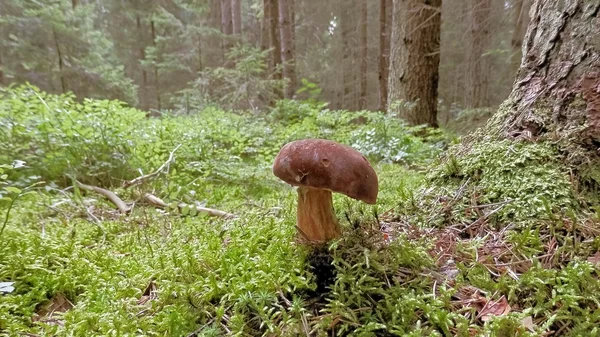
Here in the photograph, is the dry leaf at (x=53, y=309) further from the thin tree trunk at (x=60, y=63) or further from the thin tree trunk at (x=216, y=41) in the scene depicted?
the thin tree trunk at (x=216, y=41)

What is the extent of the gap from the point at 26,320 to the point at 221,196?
7.57ft

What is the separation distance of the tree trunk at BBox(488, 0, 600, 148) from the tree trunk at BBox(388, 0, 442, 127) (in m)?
3.74

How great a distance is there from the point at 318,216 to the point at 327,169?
0.35m

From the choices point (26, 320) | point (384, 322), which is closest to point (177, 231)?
point (26, 320)

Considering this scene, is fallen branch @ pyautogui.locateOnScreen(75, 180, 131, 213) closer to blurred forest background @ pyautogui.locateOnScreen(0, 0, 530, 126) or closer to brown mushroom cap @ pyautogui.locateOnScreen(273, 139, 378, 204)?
brown mushroom cap @ pyautogui.locateOnScreen(273, 139, 378, 204)

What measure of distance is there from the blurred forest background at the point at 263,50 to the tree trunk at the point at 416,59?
0.07 feet

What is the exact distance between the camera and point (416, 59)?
620cm

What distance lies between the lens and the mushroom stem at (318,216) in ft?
5.59

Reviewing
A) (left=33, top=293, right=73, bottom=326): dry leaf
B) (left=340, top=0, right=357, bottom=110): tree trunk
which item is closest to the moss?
(left=33, top=293, right=73, bottom=326): dry leaf

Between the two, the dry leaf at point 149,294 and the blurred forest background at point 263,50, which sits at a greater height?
the blurred forest background at point 263,50

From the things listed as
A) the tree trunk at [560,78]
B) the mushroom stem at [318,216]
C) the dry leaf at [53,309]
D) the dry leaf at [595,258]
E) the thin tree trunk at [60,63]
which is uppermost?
the thin tree trunk at [60,63]

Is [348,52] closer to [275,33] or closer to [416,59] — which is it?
[275,33]

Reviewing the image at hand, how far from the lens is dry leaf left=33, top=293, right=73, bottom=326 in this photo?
163 centimetres

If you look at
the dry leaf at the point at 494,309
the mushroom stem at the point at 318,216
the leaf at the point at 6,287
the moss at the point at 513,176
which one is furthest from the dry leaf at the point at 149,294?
the moss at the point at 513,176
